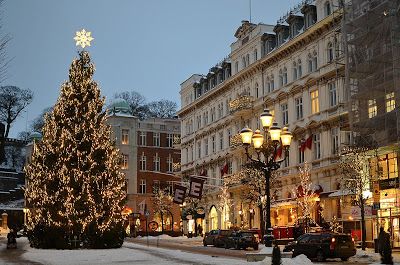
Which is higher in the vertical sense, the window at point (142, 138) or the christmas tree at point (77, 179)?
the window at point (142, 138)

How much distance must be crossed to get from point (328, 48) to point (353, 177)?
13.2m

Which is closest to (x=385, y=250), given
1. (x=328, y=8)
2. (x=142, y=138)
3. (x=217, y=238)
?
(x=217, y=238)

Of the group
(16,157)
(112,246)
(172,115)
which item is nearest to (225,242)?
(112,246)

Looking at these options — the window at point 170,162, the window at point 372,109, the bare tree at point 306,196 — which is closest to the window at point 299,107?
the bare tree at point 306,196

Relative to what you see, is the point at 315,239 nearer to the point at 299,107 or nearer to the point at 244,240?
the point at 244,240

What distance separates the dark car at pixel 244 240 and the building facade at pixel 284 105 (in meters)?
7.06

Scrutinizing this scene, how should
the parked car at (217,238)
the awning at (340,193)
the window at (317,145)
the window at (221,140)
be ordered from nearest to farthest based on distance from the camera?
the awning at (340,193)
the parked car at (217,238)
the window at (317,145)
the window at (221,140)

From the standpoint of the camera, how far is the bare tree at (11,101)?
314 ft

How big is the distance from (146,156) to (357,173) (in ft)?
198

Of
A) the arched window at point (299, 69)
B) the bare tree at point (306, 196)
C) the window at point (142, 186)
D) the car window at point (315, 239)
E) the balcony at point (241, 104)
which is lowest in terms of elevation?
the car window at point (315, 239)

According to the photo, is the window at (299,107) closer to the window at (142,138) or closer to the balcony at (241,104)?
the balcony at (241,104)

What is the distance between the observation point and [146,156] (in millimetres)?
97500

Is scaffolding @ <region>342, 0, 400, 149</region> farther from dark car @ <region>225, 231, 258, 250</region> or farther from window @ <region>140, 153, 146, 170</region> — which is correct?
window @ <region>140, 153, 146, 170</region>

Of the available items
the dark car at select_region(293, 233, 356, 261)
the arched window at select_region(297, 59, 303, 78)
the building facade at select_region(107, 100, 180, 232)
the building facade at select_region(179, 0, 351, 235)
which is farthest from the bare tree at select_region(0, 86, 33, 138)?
the dark car at select_region(293, 233, 356, 261)
